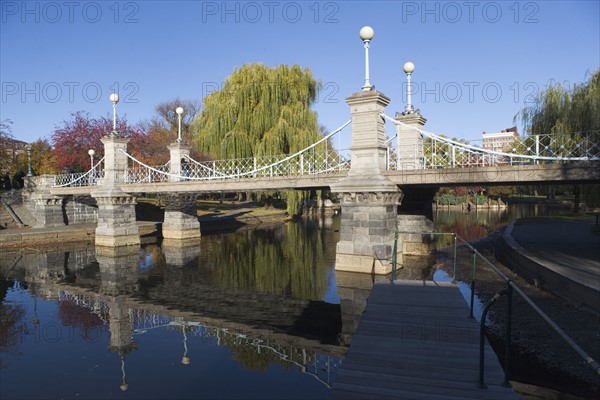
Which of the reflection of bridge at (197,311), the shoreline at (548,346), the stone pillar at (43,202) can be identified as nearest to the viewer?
the shoreline at (548,346)

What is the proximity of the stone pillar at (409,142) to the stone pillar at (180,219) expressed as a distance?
1204 cm

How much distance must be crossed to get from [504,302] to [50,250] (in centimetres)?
1910

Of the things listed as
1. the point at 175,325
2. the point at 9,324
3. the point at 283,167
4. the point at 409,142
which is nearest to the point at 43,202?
the point at 283,167

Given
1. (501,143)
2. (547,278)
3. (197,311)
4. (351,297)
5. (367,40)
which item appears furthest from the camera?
(501,143)

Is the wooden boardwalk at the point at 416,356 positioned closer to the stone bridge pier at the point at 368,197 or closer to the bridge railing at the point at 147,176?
the stone bridge pier at the point at 368,197

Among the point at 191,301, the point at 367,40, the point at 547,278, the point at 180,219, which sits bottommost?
the point at 191,301

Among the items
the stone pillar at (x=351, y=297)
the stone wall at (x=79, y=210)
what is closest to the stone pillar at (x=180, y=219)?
the stone wall at (x=79, y=210)

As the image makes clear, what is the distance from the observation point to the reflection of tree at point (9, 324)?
8406mm

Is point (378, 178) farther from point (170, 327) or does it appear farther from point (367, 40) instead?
point (170, 327)

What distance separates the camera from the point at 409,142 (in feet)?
49.6

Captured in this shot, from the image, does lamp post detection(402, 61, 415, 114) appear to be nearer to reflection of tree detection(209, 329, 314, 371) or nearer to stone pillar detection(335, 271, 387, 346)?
stone pillar detection(335, 271, 387, 346)

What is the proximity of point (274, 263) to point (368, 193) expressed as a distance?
5.73 metres

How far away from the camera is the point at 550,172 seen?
1078cm

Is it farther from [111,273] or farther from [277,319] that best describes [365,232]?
[111,273]
